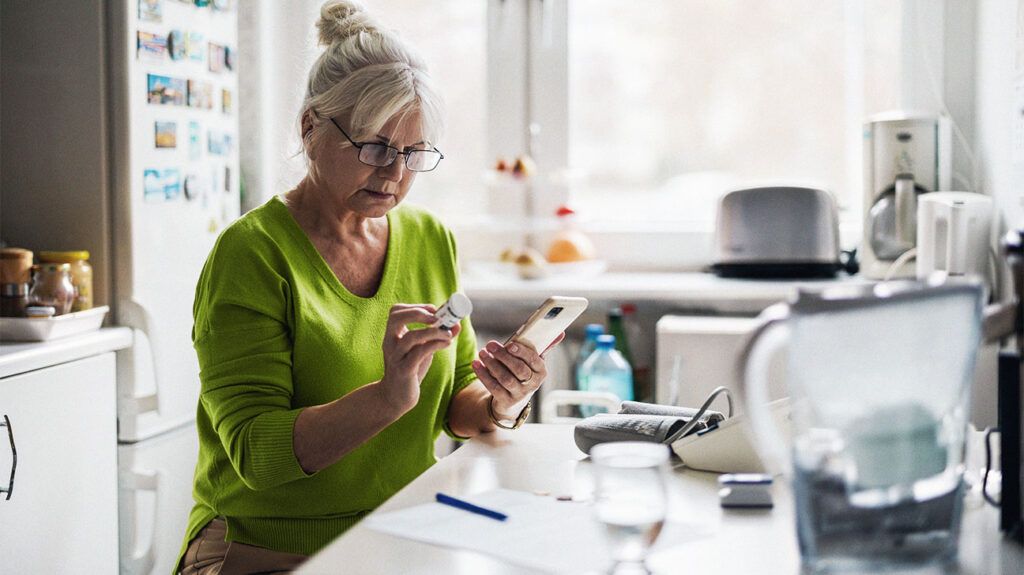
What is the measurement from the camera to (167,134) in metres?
2.26

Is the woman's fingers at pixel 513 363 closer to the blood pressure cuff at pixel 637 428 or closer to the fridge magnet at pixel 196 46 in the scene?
the blood pressure cuff at pixel 637 428

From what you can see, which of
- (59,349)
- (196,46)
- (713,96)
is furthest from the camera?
(713,96)

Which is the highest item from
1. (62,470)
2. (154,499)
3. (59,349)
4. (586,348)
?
(59,349)

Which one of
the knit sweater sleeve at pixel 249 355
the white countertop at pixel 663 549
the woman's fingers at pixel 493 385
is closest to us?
the white countertop at pixel 663 549

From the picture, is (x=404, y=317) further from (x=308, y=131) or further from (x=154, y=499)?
(x=154, y=499)

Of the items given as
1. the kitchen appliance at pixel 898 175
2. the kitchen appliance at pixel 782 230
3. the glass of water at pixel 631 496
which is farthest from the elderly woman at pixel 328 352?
the kitchen appliance at pixel 898 175

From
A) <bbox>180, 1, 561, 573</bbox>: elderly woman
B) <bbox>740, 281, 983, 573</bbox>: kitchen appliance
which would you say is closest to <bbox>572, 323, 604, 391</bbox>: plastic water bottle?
<bbox>180, 1, 561, 573</bbox>: elderly woman

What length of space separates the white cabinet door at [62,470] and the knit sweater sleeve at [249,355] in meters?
0.50

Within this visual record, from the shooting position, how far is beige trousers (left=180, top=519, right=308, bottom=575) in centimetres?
136

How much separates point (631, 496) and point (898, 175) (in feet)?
6.61

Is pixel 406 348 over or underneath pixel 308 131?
underneath

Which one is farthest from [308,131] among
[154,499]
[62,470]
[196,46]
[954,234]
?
[954,234]

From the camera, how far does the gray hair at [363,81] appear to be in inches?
58.3

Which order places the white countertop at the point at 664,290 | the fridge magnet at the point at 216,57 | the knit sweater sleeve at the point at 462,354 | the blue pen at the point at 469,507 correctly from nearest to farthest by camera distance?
the blue pen at the point at 469,507
the knit sweater sleeve at the point at 462,354
the fridge magnet at the point at 216,57
the white countertop at the point at 664,290
